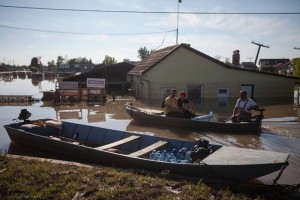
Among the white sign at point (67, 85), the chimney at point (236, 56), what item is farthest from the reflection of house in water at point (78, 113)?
the chimney at point (236, 56)

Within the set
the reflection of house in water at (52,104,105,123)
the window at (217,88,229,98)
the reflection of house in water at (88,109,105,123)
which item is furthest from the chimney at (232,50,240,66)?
the reflection of house in water at (88,109,105,123)

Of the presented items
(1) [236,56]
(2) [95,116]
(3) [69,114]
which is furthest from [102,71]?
(1) [236,56]

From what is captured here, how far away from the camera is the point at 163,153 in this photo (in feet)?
27.9

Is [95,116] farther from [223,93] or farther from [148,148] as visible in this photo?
[223,93]

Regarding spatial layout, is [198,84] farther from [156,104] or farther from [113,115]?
[113,115]

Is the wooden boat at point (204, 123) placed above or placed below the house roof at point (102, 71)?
below

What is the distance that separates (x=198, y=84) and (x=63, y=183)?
22.2 metres

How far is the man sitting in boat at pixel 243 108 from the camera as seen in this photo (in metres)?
13.1

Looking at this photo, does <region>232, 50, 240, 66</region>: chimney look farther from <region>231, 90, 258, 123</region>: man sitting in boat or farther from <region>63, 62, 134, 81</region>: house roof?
<region>231, 90, 258, 123</region>: man sitting in boat

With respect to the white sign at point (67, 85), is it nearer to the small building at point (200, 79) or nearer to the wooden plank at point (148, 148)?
the small building at point (200, 79)

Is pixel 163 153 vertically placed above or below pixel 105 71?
below

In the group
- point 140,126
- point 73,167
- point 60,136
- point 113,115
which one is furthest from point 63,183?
point 113,115

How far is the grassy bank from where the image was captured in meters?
6.23

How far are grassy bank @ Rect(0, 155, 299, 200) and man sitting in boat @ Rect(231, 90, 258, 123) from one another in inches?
271
